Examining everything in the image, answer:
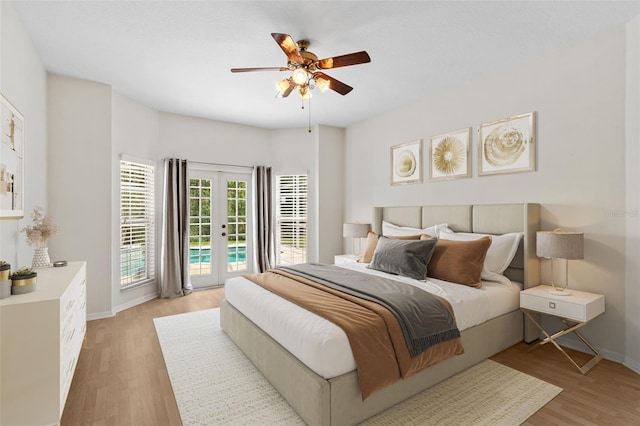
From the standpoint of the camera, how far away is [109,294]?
392 centimetres

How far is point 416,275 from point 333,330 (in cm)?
144

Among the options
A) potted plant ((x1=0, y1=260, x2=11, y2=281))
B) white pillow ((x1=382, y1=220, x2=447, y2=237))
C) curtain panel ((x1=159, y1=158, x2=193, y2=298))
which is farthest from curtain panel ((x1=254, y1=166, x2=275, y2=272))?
potted plant ((x1=0, y1=260, x2=11, y2=281))

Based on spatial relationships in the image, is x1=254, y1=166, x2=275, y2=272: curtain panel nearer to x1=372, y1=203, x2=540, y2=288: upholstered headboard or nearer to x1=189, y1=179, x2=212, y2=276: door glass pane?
x1=189, y1=179, x2=212, y2=276: door glass pane

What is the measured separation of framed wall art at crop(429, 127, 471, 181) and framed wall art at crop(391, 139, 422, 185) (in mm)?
197

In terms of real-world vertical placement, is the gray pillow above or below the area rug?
above

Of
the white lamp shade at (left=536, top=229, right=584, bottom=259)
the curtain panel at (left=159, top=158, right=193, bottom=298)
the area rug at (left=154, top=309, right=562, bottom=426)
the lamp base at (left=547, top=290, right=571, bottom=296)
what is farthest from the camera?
the curtain panel at (left=159, top=158, right=193, bottom=298)

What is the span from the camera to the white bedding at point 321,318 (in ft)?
6.08

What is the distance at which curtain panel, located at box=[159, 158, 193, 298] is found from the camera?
4.83 meters

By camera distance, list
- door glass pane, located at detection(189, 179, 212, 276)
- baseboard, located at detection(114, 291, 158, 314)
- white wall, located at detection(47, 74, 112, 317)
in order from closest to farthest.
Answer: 1. white wall, located at detection(47, 74, 112, 317)
2. baseboard, located at detection(114, 291, 158, 314)
3. door glass pane, located at detection(189, 179, 212, 276)

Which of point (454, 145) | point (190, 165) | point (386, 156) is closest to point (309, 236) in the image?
point (386, 156)

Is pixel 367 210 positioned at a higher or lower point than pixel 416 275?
higher

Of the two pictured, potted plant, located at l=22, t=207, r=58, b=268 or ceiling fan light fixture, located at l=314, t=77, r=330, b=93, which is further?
ceiling fan light fixture, located at l=314, t=77, r=330, b=93

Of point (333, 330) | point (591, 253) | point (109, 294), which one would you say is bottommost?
point (109, 294)

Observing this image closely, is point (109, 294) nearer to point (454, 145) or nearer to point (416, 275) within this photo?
point (416, 275)
